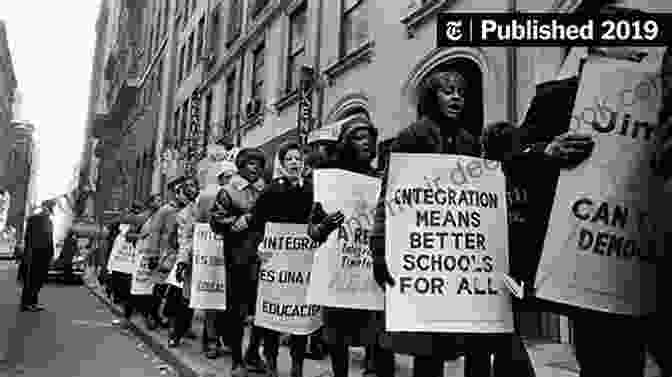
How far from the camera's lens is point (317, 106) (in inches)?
485

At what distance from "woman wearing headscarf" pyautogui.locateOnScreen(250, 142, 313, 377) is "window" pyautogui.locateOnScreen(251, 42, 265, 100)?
11635 millimetres

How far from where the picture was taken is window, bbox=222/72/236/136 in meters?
19.0

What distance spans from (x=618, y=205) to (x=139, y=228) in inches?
348

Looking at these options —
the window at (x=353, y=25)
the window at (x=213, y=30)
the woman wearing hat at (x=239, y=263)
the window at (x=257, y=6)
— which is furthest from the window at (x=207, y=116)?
the woman wearing hat at (x=239, y=263)

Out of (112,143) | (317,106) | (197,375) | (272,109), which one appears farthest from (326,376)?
(112,143)

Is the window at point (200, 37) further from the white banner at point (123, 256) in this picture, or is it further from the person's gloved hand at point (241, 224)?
the person's gloved hand at point (241, 224)

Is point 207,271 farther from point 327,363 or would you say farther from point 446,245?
point 446,245

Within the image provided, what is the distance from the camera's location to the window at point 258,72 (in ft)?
54.4

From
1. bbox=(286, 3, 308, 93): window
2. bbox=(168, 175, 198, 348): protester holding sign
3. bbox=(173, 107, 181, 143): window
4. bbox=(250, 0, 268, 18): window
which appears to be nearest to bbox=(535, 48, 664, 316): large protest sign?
bbox=(168, 175, 198, 348): protester holding sign

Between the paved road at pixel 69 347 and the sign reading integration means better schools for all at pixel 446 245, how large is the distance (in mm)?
3651

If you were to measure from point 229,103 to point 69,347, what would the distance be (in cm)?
1355

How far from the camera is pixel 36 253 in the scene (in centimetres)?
1098

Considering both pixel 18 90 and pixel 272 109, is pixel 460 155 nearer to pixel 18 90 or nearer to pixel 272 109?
pixel 272 109

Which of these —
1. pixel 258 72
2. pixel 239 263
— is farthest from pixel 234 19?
pixel 239 263
